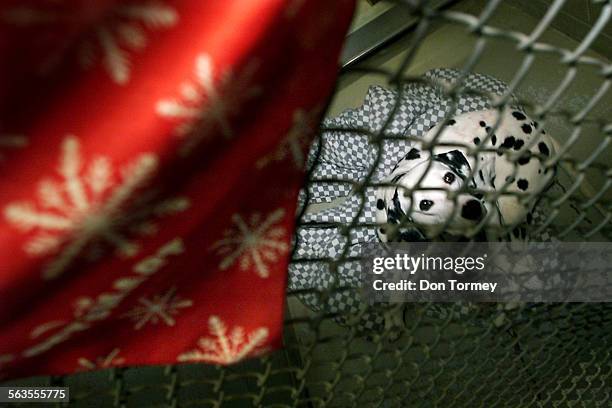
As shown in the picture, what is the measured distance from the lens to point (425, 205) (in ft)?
3.63

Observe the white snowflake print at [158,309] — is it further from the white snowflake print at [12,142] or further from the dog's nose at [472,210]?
the dog's nose at [472,210]

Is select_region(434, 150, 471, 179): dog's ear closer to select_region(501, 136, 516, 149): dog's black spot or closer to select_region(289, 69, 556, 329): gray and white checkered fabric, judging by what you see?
select_region(501, 136, 516, 149): dog's black spot

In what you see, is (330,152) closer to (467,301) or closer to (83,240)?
(467,301)

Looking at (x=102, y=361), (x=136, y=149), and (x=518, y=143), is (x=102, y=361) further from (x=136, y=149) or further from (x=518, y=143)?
(x=518, y=143)

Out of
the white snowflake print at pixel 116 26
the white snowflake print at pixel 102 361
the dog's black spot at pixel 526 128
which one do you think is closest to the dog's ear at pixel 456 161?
the dog's black spot at pixel 526 128

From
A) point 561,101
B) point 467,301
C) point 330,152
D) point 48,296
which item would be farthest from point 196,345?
point 561,101

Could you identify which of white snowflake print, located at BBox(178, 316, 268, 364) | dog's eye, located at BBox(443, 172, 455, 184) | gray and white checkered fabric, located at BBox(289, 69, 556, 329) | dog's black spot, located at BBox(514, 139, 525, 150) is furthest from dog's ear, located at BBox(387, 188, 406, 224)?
white snowflake print, located at BBox(178, 316, 268, 364)

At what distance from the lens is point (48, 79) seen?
294 mm

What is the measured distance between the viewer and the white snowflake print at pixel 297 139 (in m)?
0.43

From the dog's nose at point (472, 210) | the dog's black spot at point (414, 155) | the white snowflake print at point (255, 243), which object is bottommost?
the white snowflake print at point (255, 243)

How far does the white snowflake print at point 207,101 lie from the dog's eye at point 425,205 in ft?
2.59

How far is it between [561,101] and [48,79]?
1937 mm

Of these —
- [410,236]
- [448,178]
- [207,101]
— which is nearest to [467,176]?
[448,178]

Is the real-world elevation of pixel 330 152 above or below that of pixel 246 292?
above
